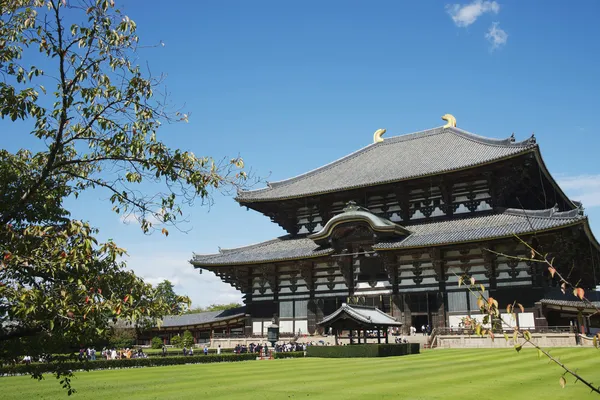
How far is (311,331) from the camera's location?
44.8m

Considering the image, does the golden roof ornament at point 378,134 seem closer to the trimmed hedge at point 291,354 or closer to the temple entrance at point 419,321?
the temple entrance at point 419,321

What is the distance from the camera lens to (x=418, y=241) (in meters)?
39.8

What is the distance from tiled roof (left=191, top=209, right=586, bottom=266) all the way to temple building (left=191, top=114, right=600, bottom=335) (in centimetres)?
12

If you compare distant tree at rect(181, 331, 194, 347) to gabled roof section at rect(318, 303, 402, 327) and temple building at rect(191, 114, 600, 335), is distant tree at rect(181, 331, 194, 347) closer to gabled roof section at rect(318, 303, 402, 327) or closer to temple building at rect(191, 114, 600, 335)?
temple building at rect(191, 114, 600, 335)

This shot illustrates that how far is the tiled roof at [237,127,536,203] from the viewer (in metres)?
43.1

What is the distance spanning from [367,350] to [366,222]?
1385 cm

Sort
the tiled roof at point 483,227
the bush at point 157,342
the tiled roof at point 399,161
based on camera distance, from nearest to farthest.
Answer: the tiled roof at point 483,227, the tiled roof at point 399,161, the bush at point 157,342

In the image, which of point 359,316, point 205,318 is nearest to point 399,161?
point 359,316

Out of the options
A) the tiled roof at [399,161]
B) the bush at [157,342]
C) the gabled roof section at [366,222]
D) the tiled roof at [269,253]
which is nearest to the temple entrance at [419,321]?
the gabled roof section at [366,222]

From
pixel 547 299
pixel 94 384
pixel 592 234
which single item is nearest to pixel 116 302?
pixel 94 384

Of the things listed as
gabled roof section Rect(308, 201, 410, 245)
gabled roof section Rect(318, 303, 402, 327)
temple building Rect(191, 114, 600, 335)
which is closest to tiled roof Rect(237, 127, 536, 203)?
temple building Rect(191, 114, 600, 335)

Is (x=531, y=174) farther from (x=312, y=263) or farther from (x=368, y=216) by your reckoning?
(x=312, y=263)

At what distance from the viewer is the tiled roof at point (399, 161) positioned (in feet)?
141

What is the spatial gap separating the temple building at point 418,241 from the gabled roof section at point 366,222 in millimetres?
88
